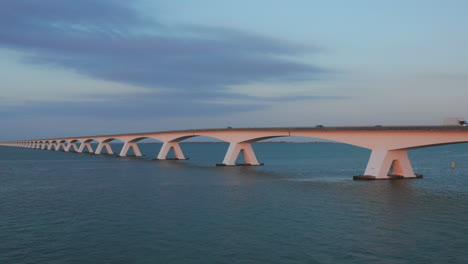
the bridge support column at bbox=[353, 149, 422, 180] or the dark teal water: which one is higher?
the bridge support column at bbox=[353, 149, 422, 180]

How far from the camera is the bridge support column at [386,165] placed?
5125cm

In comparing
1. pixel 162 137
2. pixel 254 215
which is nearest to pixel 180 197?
pixel 254 215

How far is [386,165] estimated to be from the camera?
169 feet

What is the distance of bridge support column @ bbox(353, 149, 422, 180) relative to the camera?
168 ft

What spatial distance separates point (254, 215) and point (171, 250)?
33.8 ft

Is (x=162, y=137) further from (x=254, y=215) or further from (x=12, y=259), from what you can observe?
(x=12, y=259)

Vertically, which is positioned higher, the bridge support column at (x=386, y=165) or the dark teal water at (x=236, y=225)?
the bridge support column at (x=386, y=165)

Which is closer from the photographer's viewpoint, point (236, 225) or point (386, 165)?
point (236, 225)

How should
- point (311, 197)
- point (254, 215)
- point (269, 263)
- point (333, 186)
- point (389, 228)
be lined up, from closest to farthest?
point (269, 263) → point (389, 228) → point (254, 215) → point (311, 197) → point (333, 186)

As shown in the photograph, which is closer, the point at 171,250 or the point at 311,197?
the point at 171,250

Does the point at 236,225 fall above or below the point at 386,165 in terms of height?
below

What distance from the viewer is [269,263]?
65.2 feet

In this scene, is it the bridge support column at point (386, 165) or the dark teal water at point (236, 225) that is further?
the bridge support column at point (386, 165)

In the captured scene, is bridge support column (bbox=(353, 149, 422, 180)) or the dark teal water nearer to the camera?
the dark teal water
